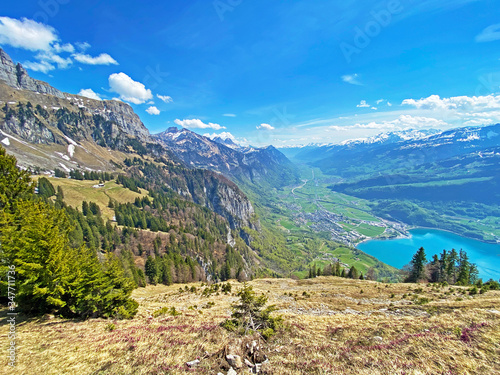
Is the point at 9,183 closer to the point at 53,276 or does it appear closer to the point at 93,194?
the point at 53,276

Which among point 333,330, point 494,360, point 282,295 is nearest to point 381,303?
point 282,295

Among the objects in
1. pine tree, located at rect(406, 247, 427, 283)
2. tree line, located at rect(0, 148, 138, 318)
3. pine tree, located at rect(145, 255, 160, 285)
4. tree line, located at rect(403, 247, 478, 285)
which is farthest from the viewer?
pine tree, located at rect(145, 255, 160, 285)

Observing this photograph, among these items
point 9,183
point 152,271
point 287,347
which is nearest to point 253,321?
point 287,347

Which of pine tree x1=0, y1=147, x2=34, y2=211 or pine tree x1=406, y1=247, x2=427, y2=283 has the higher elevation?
pine tree x1=0, y1=147, x2=34, y2=211

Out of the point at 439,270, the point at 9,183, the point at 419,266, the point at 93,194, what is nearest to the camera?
the point at 9,183

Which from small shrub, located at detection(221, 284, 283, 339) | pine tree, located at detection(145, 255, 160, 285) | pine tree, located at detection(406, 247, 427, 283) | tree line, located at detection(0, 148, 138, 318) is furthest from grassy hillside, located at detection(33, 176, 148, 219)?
pine tree, located at detection(406, 247, 427, 283)

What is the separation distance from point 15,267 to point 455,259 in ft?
331

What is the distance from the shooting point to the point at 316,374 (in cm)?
1048

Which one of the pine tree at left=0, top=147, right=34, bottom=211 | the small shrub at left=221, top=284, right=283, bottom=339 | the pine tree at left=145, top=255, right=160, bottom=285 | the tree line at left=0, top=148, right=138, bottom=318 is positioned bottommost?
the pine tree at left=145, top=255, right=160, bottom=285

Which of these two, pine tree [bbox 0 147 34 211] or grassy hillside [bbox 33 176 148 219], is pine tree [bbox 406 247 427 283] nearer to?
pine tree [bbox 0 147 34 211]

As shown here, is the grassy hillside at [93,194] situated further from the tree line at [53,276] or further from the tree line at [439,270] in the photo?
the tree line at [439,270]

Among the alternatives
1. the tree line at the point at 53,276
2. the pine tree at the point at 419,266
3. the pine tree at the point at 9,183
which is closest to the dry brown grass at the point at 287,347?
the tree line at the point at 53,276

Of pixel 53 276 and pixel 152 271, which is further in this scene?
pixel 152 271

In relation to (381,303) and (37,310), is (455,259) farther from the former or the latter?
(37,310)
